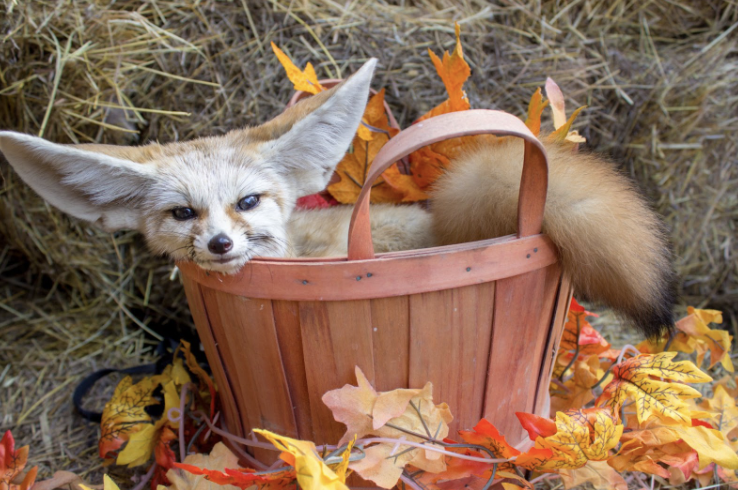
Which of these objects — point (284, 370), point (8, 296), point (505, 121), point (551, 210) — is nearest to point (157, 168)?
point (284, 370)

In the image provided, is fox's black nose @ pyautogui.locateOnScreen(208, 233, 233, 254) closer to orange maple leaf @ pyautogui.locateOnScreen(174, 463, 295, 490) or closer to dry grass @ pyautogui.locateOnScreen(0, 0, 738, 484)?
orange maple leaf @ pyautogui.locateOnScreen(174, 463, 295, 490)

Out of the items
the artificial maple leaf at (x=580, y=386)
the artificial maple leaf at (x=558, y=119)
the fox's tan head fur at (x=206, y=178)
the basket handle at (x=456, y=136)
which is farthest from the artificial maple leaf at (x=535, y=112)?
the artificial maple leaf at (x=580, y=386)

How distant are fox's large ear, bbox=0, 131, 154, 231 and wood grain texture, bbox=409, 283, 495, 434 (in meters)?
0.76

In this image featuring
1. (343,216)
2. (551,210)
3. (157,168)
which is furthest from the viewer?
(343,216)

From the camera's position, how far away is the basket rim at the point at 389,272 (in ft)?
3.56

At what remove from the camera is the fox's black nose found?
118cm

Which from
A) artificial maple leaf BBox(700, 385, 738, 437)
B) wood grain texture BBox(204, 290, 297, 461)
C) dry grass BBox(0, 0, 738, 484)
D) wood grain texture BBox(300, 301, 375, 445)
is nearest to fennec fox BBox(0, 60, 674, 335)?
wood grain texture BBox(204, 290, 297, 461)

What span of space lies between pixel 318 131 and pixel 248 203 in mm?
260

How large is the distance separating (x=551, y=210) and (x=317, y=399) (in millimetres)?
704

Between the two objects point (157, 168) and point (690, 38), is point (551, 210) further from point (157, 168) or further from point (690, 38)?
point (690, 38)

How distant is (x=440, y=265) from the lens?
1.09m

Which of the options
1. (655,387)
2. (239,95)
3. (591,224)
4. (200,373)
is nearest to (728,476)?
(655,387)

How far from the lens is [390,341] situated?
1.18 m

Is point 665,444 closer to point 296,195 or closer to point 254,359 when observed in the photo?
point 254,359
